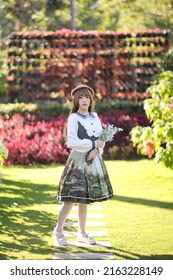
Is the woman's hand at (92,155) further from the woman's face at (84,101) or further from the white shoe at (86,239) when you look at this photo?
the white shoe at (86,239)

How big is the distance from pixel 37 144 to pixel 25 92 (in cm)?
445

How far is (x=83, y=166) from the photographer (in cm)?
586

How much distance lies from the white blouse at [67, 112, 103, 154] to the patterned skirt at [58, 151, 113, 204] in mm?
94

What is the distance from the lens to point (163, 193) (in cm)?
856

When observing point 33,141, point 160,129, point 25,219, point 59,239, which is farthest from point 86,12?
point 59,239

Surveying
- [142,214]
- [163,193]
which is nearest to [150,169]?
[163,193]

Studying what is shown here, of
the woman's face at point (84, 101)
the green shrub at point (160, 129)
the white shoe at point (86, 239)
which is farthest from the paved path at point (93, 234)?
the woman's face at point (84, 101)

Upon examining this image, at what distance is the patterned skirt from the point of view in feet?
19.2

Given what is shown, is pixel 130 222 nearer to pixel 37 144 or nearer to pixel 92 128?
pixel 92 128

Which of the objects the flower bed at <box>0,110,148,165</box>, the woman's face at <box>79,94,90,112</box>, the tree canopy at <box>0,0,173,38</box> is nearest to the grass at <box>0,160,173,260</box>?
the flower bed at <box>0,110,148,165</box>

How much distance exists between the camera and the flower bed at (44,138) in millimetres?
11484

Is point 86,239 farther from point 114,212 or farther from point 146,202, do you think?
point 146,202

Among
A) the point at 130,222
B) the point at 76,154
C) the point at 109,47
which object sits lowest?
the point at 130,222

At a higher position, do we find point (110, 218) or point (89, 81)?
point (89, 81)
